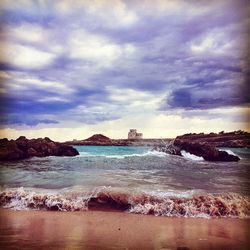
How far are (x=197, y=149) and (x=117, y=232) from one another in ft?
2.86

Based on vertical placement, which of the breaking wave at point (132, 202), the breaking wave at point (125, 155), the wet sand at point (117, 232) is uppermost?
the breaking wave at point (125, 155)

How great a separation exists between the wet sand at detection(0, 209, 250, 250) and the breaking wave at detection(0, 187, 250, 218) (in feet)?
0.16

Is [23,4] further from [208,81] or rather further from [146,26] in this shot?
[208,81]

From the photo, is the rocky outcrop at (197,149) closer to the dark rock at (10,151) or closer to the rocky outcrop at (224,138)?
the rocky outcrop at (224,138)

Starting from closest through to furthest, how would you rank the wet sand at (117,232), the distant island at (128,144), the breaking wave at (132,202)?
1. the wet sand at (117,232)
2. the breaking wave at (132,202)
3. the distant island at (128,144)

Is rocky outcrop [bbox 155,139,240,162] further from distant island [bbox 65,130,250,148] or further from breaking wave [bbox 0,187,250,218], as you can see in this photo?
breaking wave [bbox 0,187,250,218]

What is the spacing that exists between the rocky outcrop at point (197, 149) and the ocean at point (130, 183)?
0.14ft

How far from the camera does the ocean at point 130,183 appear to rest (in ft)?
9.48

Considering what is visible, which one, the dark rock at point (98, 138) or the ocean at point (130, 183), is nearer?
the ocean at point (130, 183)

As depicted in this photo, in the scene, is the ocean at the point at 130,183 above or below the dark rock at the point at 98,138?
below

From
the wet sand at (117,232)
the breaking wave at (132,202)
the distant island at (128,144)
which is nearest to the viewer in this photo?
the wet sand at (117,232)

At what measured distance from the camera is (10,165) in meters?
3.11

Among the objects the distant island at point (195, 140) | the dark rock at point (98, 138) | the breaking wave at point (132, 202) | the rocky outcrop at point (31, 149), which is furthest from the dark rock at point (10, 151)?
the dark rock at point (98, 138)

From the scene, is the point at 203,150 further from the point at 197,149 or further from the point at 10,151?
the point at 10,151
